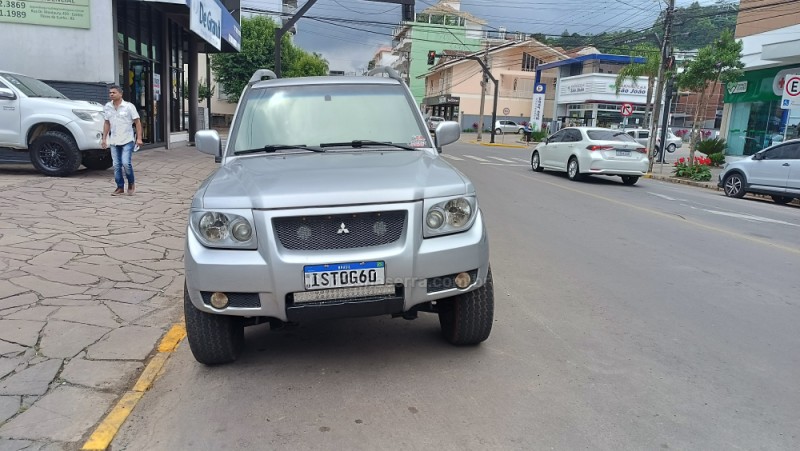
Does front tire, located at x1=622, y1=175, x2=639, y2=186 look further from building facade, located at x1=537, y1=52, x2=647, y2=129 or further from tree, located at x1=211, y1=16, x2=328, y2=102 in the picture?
tree, located at x1=211, y1=16, x2=328, y2=102

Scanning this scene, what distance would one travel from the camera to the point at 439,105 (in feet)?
237

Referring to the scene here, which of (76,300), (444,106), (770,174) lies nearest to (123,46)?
(76,300)

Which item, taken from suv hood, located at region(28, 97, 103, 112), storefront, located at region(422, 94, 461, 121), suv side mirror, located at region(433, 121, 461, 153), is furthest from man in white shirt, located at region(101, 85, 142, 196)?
storefront, located at region(422, 94, 461, 121)

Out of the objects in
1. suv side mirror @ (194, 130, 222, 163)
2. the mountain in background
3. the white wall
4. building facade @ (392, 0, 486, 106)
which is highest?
building facade @ (392, 0, 486, 106)

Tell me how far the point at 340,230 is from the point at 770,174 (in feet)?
47.7

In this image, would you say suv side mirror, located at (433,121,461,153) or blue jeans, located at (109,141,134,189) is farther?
blue jeans, located at (109,141,134,189)

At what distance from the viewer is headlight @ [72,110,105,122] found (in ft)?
35.0

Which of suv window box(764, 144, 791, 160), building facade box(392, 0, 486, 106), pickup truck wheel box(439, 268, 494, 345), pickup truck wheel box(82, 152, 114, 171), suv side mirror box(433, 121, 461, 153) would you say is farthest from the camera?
building facade box(392, 0, 486, 106)

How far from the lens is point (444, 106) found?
71.2m

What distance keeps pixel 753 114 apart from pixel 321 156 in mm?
27799

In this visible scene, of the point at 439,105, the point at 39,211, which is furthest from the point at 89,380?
the point at 439,105

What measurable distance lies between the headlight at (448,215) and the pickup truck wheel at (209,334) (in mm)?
1399

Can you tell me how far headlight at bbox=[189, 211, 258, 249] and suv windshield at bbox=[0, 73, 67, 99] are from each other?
968 cm

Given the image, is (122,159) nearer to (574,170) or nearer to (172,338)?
(172,338)
